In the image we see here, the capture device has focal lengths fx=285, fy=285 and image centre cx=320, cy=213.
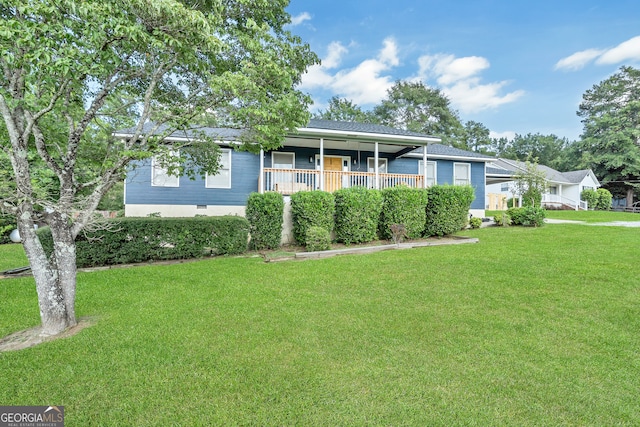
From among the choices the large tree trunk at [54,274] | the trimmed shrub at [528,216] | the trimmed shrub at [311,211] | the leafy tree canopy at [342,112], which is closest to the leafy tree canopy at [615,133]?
the leafy tree canopy at [342,112]

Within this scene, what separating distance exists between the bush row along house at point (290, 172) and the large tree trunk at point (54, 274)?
685 centimetres

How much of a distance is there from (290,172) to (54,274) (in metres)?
7.93

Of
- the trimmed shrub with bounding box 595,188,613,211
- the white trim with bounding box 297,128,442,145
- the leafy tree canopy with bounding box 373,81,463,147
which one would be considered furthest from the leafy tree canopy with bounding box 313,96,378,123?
the trimmed shrub with bounding box 595,188,613,211

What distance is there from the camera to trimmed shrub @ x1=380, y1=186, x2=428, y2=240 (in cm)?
943

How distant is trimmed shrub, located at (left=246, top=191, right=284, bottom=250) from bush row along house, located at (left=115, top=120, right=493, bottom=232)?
1899mm

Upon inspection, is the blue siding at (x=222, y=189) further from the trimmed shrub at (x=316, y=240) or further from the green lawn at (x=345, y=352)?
the green lawn at (x=345, y=352)

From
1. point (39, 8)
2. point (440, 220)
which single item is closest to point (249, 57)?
point (39, 8)

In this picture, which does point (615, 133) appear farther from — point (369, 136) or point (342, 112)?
point (369, 136)

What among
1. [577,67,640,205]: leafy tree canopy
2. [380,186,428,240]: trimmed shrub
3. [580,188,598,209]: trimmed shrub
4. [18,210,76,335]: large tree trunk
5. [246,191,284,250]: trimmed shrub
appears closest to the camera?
[18,210,76,335]: large tree trunk

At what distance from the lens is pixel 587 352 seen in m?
2.78

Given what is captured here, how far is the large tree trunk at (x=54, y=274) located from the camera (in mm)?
3307

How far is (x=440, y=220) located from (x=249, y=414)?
367 inches

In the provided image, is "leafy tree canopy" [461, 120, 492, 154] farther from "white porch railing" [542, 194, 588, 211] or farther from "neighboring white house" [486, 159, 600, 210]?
"white porch railing" [542, 194, 588, 211]

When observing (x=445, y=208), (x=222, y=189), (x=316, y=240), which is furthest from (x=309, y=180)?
(x=445, y=208)
